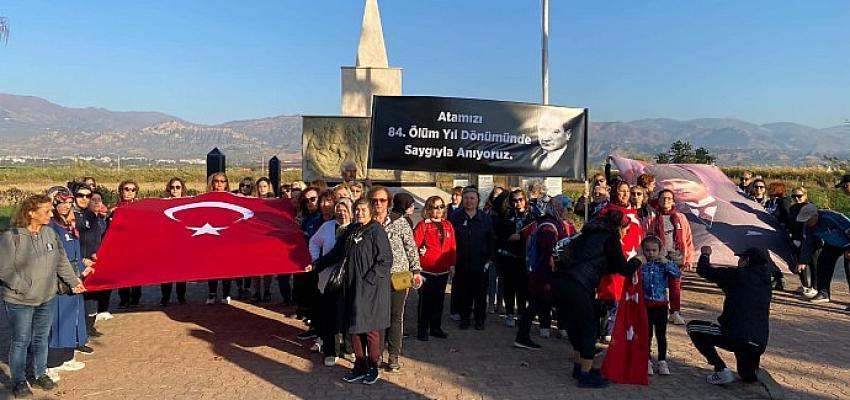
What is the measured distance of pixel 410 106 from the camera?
8.80 m

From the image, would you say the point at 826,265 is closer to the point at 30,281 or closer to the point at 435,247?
the point at 435,247

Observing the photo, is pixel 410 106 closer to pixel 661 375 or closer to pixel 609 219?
pixel 609 219

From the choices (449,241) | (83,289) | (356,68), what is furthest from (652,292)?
(356,68)

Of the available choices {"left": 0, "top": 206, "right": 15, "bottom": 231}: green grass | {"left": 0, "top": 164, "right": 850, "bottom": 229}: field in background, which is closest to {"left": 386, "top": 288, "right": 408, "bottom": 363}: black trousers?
{"left": 0, "top": 164, "right": 850, "bottom": 229}: field in background

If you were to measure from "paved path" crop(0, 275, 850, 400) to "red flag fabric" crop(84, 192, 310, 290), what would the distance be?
0.91 metres

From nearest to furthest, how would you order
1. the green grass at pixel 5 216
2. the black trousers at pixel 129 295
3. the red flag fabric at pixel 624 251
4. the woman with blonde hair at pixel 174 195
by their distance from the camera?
the red flag fabric at pixel 624 251 < the woman with blonde hair at pixel 174 195 < the black trousers at pixel 129 295 < the green grass at pixel 5 216

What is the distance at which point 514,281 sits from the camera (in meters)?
8.00

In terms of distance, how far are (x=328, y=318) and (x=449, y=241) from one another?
1.59 meters

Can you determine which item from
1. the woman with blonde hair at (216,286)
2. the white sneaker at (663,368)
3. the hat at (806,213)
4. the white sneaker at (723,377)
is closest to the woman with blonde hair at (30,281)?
the woman with blonde hair at (216,286)

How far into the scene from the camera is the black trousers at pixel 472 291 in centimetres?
765

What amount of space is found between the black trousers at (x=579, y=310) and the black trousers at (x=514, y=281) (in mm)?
1925

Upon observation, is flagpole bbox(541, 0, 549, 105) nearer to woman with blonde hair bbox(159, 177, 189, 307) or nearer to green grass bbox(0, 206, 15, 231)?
woman with blonde hair bbox(159, 177, 189, 307)

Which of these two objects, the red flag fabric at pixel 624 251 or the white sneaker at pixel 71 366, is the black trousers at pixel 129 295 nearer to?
the white sneaker at pixel 71 366

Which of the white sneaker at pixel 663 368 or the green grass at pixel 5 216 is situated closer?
the white sneaker at pixel 663 368
